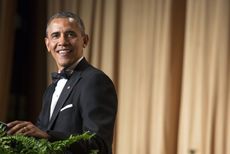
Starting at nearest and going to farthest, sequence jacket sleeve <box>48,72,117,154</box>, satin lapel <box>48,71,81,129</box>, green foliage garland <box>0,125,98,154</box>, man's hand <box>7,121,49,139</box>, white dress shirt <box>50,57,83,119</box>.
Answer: green foliage garland <box>0,125,98,154</box>, man's hand <box>7,121,49,139</box>, jacket sleeve <box>48,72,117,154</box>, satin lapel <box>48,71,81,129</box>, white dress shirt <box>50,57,83,119</box>

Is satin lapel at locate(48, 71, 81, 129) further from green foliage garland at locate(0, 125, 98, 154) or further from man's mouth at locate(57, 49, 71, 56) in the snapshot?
green foliage garland at locate(0, 125, 98, 154)

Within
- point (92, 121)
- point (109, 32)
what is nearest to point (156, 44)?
point (109, 32)

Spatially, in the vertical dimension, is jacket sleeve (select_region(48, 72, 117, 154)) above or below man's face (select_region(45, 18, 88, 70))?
below

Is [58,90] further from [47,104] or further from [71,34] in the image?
[71,34]

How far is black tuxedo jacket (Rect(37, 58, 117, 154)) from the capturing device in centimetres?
149

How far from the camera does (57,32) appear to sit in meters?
1.85

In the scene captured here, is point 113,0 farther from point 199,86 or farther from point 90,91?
point 90,91

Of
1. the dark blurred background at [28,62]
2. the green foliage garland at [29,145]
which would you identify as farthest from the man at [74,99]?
the dark blurred background at [28,62]

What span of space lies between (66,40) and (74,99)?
0.25 metres

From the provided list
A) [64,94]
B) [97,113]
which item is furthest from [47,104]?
[97,113]

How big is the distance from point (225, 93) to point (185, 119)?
30cm

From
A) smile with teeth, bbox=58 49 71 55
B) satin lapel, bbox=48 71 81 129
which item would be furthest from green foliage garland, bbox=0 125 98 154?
smile with teeth, bbox=58 49 71 55

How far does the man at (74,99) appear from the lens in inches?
57.8

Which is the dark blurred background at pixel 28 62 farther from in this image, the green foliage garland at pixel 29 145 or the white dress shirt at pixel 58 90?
the green foliage garland at pixel 29 145
